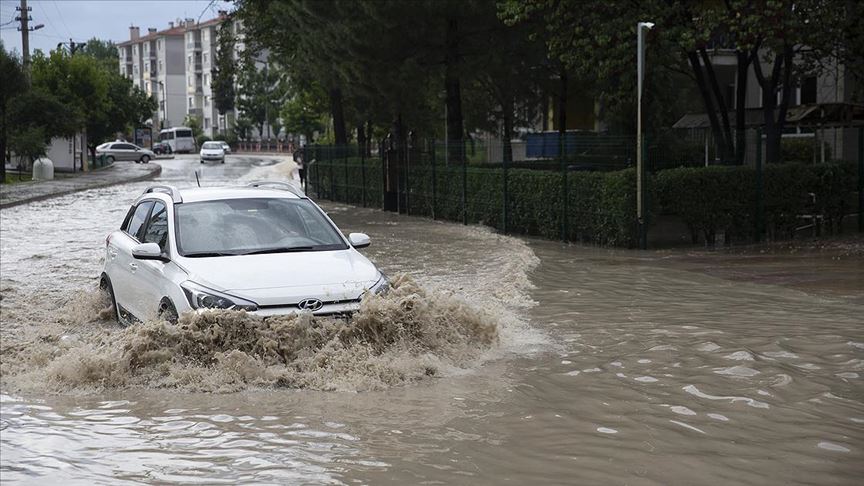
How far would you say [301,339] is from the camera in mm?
8461

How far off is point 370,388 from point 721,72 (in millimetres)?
35005

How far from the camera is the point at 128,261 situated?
10.5 m

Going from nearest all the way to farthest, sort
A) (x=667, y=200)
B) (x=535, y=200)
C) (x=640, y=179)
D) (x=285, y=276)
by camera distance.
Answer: (x=285, y=276) < (x=640, y=179) < (x=667, y=200) < (x=535, y=200)

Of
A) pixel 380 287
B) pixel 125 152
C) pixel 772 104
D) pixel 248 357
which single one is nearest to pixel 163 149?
pixel 125 152

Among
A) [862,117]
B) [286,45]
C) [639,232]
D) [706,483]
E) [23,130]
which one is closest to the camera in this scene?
[706,483]

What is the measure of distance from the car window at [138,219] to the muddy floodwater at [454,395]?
94 cm

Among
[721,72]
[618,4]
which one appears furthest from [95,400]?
[721,72]

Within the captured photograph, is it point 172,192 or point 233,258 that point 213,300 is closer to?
point 233,258

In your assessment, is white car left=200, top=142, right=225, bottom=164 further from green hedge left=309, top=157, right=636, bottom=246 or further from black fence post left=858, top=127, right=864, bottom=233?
black fence post left=858, top=127, right=864, bottom=233

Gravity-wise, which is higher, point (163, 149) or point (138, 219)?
point (163, 149)

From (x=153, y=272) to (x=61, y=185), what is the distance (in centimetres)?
Answer: 3747

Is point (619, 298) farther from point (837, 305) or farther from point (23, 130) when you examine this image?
point (23, 130)

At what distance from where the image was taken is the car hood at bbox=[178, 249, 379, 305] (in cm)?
856

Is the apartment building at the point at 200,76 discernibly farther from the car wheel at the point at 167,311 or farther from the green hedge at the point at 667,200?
the car wheel at the point at 167,311
